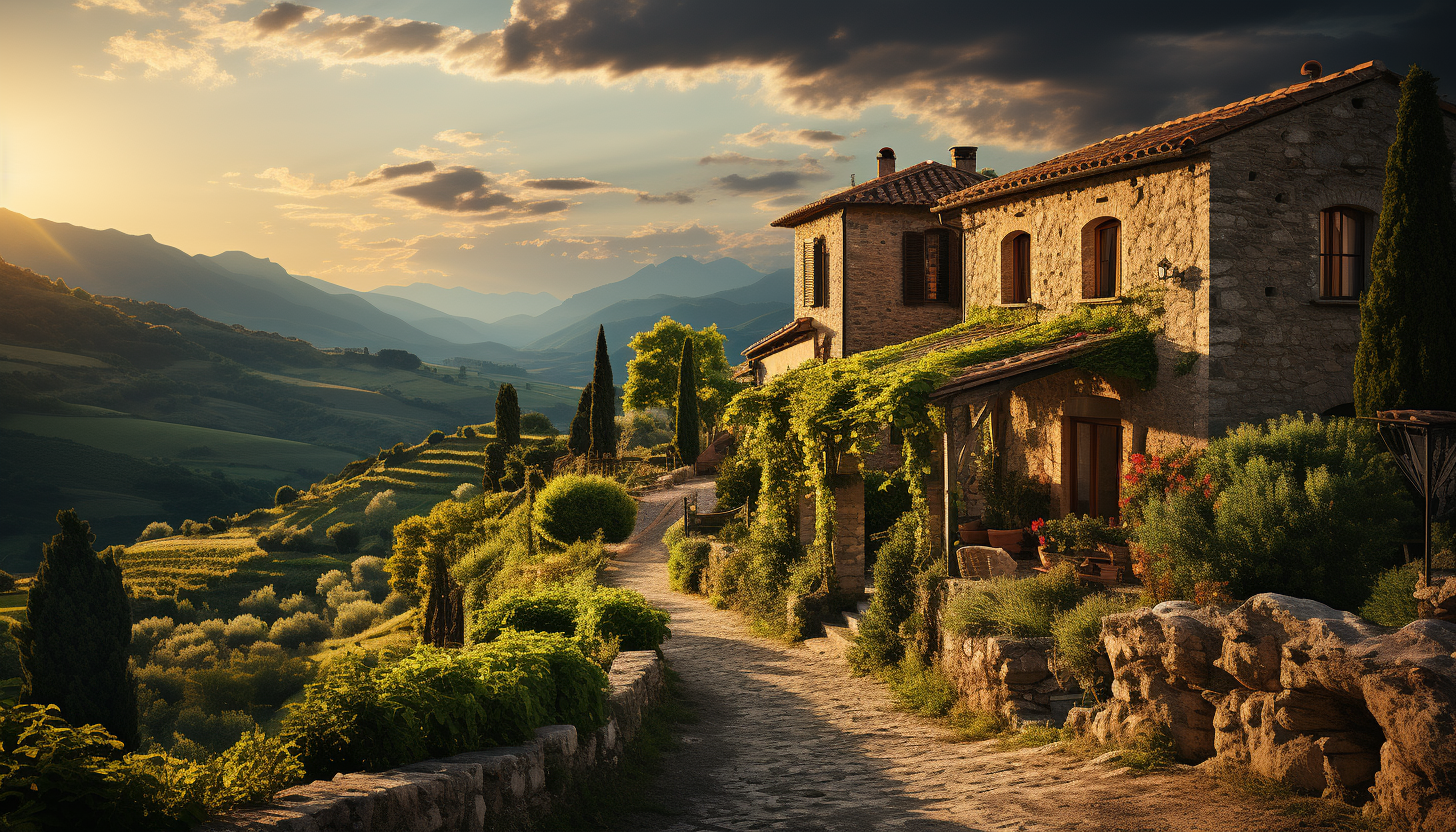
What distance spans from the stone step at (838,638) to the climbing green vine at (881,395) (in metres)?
1.13

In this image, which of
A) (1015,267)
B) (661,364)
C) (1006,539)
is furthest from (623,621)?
(661,364)

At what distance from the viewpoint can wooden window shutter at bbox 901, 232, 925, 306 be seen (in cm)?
2434

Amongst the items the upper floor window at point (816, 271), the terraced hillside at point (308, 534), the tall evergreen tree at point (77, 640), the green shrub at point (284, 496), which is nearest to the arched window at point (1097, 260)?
the upper floor window at point (816, 271)

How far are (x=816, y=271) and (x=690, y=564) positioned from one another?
10.9 meters

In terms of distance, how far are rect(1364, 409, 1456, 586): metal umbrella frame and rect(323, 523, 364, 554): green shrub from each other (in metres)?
73.0

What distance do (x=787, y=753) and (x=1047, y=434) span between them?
28.3 ft

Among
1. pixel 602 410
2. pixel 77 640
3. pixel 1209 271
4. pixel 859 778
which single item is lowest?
pixel 77 640

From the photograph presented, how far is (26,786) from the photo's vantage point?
3.17 m

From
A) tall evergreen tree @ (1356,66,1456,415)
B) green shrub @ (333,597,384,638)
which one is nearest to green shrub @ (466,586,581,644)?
tall evergreen tree @ (1356,66,1456,415)

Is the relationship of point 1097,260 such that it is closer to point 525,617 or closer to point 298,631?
point 525,617

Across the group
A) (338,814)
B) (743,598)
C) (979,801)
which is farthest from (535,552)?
(338,814)

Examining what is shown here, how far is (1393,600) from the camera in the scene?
7.18 metres

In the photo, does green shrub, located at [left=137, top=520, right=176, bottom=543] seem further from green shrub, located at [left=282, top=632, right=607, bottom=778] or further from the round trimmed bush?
green shrub, located at [left=282, top=632, right=607, bottom=778]

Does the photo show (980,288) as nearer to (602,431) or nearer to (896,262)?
(896,262)
